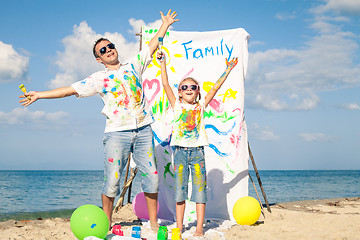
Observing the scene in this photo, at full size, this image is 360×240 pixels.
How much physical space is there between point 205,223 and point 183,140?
1379 millimetres

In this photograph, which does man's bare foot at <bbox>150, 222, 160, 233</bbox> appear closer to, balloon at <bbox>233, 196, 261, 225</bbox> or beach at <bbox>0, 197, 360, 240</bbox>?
beach at <bbox>0, 197, 360, 240</bbox>

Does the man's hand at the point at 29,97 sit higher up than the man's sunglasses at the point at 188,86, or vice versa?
the man's sunglasses at the point at 188,86

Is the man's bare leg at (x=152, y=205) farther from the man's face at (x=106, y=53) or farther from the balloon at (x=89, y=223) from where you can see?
the man's face at (x=106, y=53)

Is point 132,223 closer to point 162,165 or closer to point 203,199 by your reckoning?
point 162,165

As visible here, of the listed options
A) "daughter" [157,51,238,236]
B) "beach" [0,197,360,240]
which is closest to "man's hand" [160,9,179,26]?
"daughter" [157,51,238,236]

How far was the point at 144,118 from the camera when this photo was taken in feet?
12.4

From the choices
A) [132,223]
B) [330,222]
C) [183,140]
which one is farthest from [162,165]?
[330,222]

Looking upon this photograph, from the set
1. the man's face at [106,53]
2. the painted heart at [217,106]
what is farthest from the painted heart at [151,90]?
the man's face at [106,53]

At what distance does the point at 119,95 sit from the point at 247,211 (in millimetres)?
2107

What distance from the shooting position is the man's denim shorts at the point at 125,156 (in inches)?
145

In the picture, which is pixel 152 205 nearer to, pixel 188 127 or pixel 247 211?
pixel 188 127

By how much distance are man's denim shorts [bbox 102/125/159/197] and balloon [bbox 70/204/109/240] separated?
1.73 feet

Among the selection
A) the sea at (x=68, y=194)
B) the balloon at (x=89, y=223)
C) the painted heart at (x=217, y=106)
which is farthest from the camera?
the sea at (x=68, y=194)

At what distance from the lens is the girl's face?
395cm
